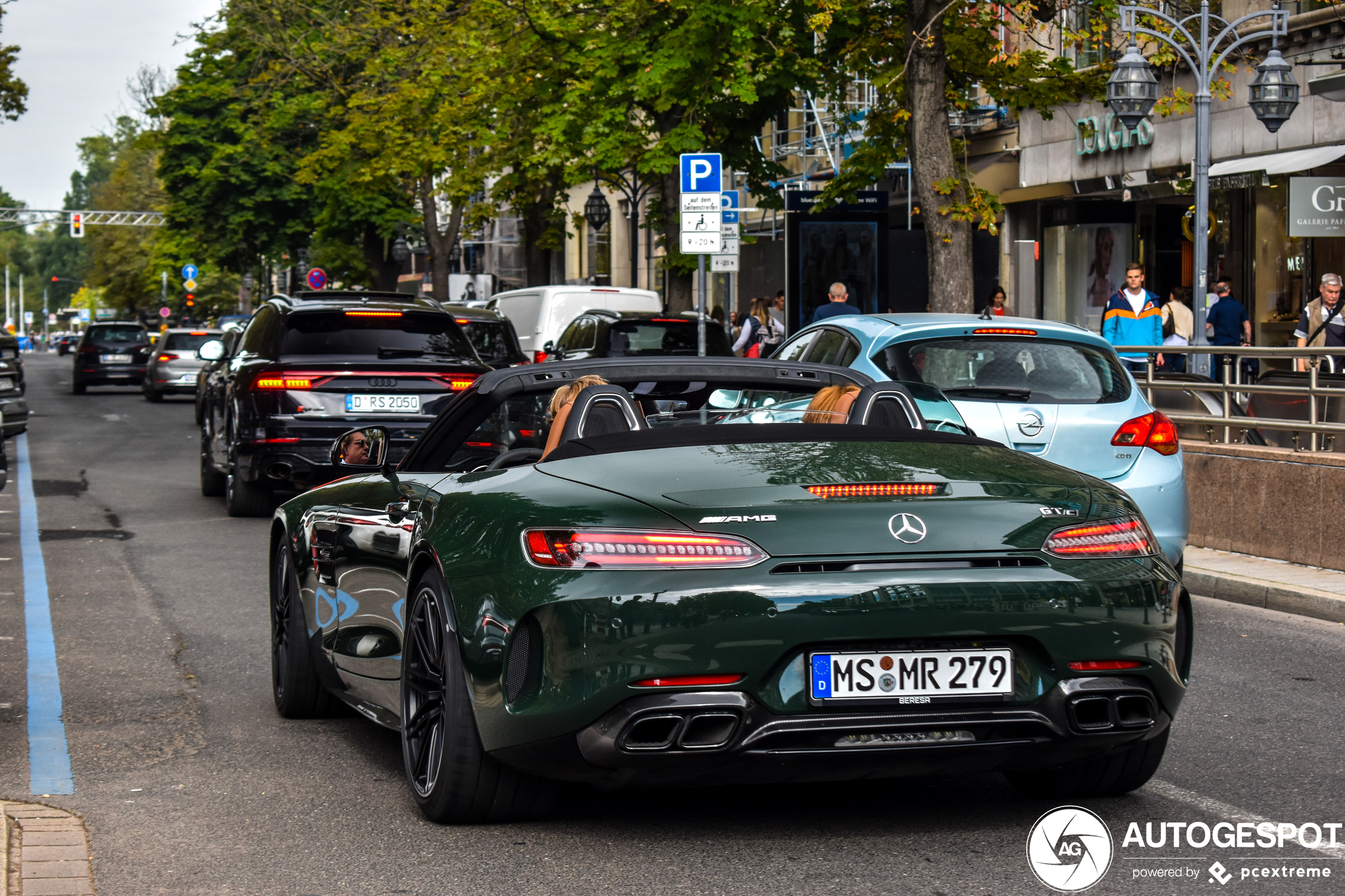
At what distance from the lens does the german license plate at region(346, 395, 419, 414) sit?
13.8 metres

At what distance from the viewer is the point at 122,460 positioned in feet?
72.2

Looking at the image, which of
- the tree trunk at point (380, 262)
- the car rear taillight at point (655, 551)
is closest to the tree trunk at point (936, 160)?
the car rear taillight at point (655, 551)

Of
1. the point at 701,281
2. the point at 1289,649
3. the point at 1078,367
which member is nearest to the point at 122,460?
the point at 701,281

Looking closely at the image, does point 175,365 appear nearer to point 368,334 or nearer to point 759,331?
point 759,331

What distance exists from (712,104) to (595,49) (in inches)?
71.8

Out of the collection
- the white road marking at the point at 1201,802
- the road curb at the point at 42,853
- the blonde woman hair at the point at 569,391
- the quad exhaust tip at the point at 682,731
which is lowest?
the white road marking at the point at 1201,802

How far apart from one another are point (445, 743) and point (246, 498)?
1027 cm

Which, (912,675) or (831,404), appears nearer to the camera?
(912,675)

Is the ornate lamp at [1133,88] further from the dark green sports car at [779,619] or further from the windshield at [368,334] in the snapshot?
the dark green sports car at [779,619]

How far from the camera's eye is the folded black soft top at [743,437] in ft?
16.5

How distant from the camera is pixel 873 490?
4.69 metres

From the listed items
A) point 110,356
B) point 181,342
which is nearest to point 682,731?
point 181,342

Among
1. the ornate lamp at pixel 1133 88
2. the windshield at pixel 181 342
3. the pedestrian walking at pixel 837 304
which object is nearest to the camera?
the ornate lamp at pixel 1133 88

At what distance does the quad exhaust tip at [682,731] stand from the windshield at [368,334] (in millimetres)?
9769
